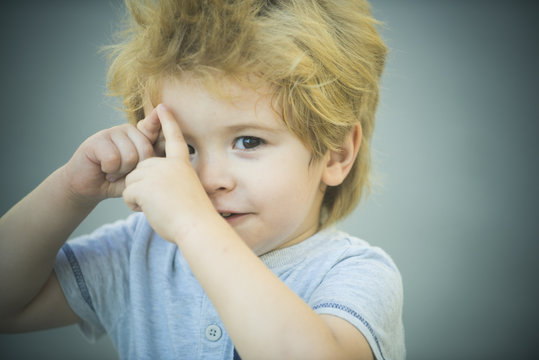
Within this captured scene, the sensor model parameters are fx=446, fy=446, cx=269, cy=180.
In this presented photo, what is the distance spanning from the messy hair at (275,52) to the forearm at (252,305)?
205mm

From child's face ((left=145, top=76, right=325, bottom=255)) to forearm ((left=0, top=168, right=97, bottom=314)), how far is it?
203 mm

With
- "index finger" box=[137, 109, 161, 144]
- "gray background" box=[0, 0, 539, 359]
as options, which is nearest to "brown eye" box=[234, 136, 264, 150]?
"index finger" box=[137, 109, 161, 144]

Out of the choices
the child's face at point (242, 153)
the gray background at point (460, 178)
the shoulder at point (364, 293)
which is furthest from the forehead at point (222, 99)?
the gray background at point (460, 178)

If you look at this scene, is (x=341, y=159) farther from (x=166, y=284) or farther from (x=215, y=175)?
(x=166, y=284)

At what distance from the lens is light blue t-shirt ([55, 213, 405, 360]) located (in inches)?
24.4

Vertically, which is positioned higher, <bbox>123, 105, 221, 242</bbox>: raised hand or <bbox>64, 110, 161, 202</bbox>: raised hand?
<bbox>64, 110, 161, 202</bbox>: raised hand

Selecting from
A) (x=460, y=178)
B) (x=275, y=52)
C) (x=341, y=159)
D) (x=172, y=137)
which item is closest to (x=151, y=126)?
(x=172, y=137)

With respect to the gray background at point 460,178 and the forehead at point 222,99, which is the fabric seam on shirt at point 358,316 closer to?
the forehead at point 222,99

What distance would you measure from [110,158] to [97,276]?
0.74ft

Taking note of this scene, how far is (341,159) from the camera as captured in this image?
69 centimetres

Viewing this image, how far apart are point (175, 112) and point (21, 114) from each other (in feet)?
2.25

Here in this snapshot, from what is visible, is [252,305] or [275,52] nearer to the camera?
[252,305]

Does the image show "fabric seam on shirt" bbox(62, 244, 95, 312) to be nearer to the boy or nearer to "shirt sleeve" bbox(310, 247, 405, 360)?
the boy

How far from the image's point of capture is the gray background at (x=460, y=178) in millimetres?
1204
